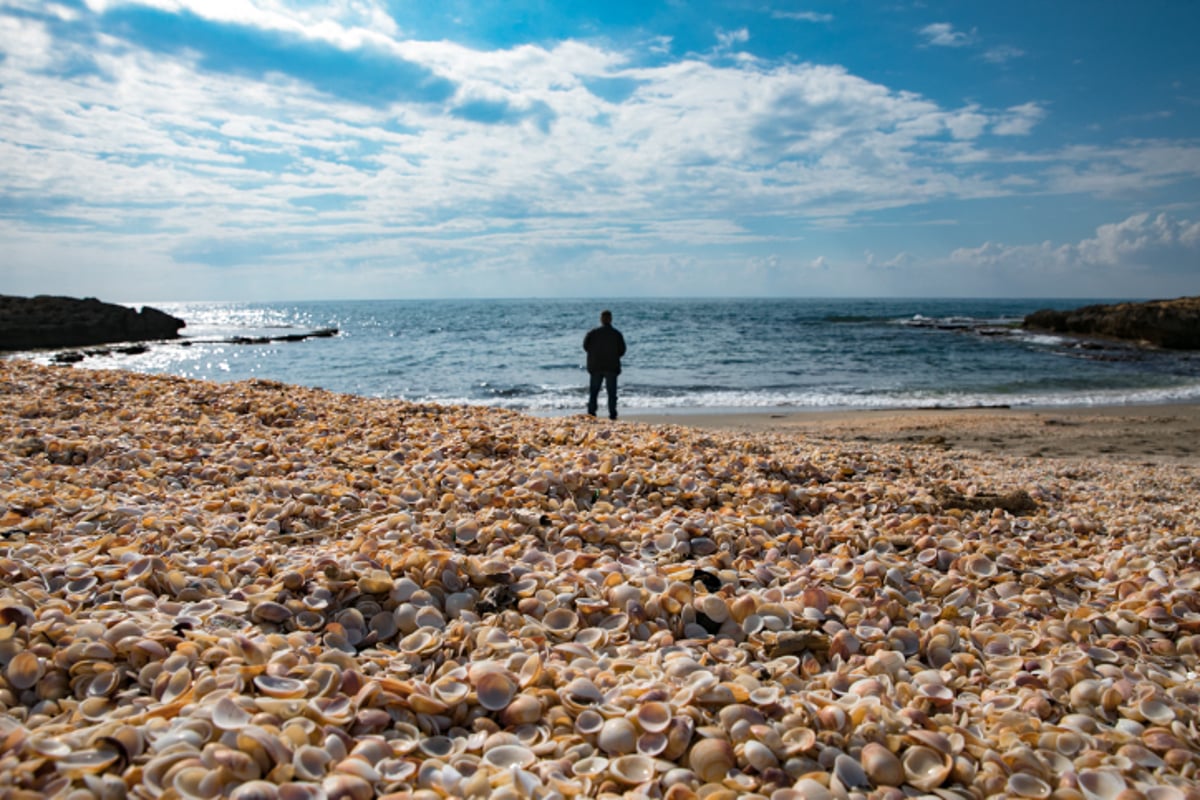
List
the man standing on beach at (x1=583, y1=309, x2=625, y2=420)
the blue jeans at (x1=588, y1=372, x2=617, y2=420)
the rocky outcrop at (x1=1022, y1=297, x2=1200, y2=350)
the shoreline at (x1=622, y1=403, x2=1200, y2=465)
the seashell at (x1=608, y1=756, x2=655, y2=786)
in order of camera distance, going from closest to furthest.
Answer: the seashell at (x1=608, y1=756, x2=655, y2=786)
the shoreline at (x1=622, y1=403, x2=1200, y2=465)
the man standing on beach at (x1=583, y1=309, x2=625, y2=420)
the blue jeans at (x1=588, y1=372, x2=617, y2=420)
the rocky outcrop at (x1=1022, y1=297, x2=1200, y2=350)

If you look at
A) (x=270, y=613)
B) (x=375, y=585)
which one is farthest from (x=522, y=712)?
(x=270, y=613)

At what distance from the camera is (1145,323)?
1254 inches

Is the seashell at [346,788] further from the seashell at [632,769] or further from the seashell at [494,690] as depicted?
the seashell at [632,769]

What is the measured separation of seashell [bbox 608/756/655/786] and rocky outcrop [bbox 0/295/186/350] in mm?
37347

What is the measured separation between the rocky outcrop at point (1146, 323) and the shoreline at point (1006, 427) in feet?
61.8

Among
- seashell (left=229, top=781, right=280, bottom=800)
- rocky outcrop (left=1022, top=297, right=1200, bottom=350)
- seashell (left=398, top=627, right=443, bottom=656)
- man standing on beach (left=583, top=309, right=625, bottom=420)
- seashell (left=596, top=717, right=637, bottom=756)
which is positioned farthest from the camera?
rocky outcrop (left=1022, top=297, right=1200, bottom=350)

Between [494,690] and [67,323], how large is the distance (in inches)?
1533

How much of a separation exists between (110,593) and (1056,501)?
215 inches

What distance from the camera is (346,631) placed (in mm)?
2387

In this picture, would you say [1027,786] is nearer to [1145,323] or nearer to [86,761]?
[86,761]

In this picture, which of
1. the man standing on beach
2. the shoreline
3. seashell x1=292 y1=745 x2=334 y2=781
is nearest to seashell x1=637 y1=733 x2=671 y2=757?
seashell x1=292 y1=745 x2=334 y2=781

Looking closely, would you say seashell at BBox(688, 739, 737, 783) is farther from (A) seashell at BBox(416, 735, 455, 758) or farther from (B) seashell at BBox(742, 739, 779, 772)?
(A) seashell at BBox(416, 735, 455, 758)

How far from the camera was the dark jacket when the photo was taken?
10414 millimetres

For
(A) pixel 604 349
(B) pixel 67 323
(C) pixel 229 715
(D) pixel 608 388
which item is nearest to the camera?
(C) pixel 229 715
